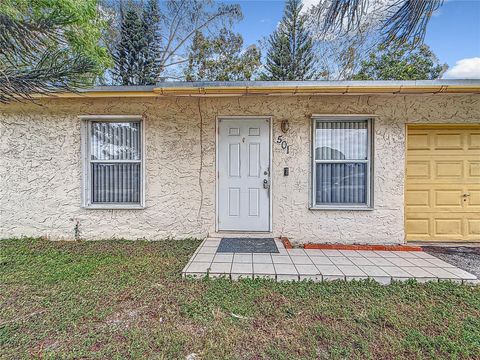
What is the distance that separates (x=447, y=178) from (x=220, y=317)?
16.7ft

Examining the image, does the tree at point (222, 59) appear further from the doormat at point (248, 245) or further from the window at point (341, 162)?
the doormat at point (248, 245)

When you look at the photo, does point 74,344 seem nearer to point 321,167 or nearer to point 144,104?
point 144,104

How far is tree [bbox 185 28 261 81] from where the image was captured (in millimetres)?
14773

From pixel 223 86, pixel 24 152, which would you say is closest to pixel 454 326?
pixel 223 86

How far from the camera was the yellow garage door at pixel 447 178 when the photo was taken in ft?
16.7

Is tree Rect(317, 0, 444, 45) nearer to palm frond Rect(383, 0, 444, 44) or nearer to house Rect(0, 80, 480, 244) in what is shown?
palm frond Rect(383, 0, 444, 44)

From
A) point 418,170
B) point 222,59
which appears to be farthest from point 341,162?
point 222,59

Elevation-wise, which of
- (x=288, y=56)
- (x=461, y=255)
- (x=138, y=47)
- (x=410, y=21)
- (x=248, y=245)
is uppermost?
(x=138, y=47)

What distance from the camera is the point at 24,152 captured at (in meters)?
5.16

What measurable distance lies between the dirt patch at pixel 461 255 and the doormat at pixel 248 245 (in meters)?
2.77

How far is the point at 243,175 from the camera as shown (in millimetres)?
5152

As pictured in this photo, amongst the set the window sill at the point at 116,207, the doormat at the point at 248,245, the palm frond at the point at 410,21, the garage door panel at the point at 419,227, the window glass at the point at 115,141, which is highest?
the palm frond at the point at 410,21

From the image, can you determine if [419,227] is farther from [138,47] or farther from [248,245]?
[138,47]

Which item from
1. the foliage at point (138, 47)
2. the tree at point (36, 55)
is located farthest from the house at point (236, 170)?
the foliage at point (138, 47)
